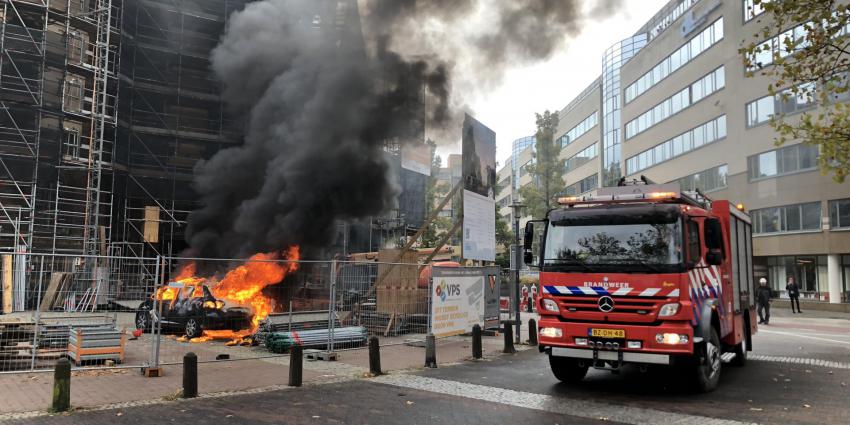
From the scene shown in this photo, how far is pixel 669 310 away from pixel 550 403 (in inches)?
71.4

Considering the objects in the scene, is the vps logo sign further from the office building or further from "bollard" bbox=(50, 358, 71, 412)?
the office building

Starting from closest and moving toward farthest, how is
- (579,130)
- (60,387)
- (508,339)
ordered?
1. (60,387)
2. (508,339)
3. (579,130)

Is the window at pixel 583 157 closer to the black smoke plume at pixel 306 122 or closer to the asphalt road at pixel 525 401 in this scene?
the black smoke plume at pixel 306 122

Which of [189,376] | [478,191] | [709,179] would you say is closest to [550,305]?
Answer: [189,376]

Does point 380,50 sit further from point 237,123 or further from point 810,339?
point 810,339

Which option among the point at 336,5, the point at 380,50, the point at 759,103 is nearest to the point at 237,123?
the point at 336,5

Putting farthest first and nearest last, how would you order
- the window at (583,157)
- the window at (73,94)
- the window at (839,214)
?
the window at (583,157), the window at (839,214), the window at (73,94)

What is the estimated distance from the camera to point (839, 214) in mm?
26250

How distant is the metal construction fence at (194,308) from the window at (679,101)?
92.7 ft

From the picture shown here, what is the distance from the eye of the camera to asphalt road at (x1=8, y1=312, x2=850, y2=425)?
6.04 m

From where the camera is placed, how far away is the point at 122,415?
6.03m

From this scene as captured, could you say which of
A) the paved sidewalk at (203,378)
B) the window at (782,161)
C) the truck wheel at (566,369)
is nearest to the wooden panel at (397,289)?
the paved sidewalk at (203,378)

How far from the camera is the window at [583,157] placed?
5267 cm

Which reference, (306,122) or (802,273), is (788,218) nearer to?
(802,273)
